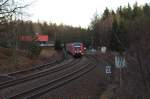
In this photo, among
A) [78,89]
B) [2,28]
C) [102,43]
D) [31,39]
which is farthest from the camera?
[102,43]

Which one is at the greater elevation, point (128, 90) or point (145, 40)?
point (145, 40)

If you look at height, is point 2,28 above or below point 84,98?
above

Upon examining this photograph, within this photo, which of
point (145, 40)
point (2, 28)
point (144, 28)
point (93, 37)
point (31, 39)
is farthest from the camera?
point (93, 37)

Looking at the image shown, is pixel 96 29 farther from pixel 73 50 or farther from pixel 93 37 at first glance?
pixel 73 50

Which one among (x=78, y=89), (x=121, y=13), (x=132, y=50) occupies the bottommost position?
(x=78, y=89)

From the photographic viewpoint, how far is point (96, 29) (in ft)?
393

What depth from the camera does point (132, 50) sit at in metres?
15.6

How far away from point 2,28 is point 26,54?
16724mm

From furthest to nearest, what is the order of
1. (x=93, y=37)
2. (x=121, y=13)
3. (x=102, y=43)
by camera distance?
(x=121, y=13), (x=93, y=37), (x=102, y=43)

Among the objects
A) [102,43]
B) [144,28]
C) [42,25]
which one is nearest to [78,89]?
[144,28]

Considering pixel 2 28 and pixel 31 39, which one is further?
pixel 31 39

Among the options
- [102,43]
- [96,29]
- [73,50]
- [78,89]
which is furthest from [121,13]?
[78,89]

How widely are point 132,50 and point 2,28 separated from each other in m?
26.1

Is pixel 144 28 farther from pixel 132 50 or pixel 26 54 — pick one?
pixel 26 54
